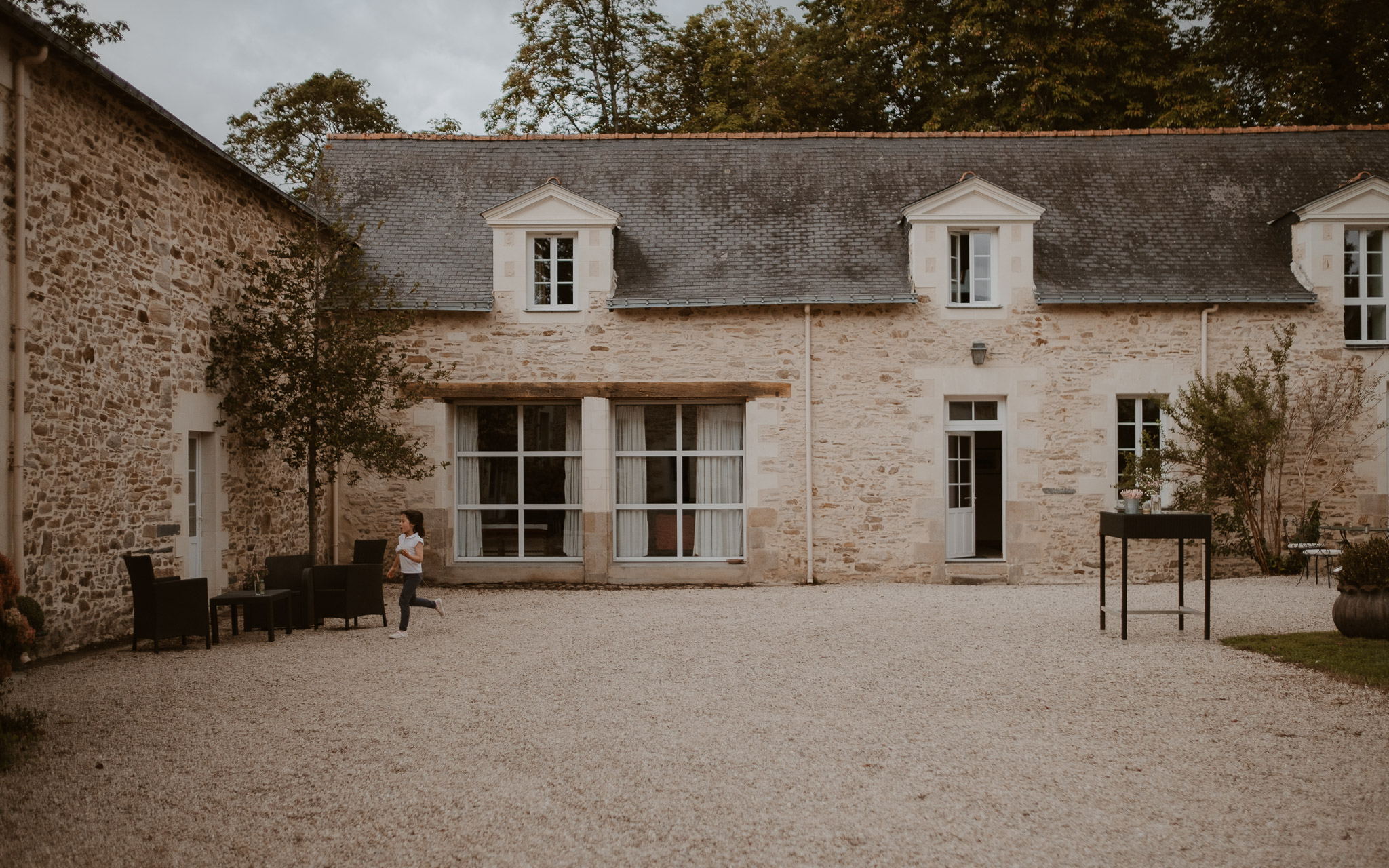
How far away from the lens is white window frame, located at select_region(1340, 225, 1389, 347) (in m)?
12.9

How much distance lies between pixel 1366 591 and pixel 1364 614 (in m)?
0.17

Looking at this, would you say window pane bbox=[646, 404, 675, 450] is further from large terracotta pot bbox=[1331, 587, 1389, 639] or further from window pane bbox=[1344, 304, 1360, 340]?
window pane bbox=[1344, 304, 1360, 340]

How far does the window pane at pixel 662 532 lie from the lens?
13.1 meters

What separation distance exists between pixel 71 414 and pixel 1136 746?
751cm

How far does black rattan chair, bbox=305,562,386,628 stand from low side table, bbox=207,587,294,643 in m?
0.29

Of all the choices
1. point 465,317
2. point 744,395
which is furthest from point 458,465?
point 744,395

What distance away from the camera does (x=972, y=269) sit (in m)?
13.0

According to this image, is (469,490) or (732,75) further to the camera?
(732,75)

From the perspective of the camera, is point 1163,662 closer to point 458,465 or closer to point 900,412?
point 900,412

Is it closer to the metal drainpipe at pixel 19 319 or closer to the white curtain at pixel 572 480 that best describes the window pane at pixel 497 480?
the white curtain at pixel 572 480

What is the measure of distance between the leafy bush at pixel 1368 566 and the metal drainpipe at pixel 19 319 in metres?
9.44

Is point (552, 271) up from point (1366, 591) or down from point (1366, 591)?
up

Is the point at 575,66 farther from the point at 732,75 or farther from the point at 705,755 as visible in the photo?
the point at 705,755

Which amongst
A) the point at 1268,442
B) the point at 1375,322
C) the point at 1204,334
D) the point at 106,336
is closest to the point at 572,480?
the point at 106,336
